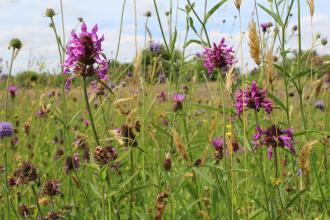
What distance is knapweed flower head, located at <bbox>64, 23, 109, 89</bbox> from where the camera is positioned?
1.36m

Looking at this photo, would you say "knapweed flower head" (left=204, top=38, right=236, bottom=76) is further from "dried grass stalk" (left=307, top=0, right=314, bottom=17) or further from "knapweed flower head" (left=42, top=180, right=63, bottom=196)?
"knapweed flower head" (left=42, top=180, right=63, bottom=196)

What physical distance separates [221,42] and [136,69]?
313 millimetres

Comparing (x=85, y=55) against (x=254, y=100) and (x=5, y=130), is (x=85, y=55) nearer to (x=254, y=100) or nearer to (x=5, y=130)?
(x=254, y=100)

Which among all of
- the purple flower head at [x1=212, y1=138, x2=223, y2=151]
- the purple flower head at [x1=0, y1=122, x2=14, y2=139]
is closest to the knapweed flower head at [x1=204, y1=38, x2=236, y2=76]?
the purple flower head at [x1=212, y1=138, x2=223, y2=151]

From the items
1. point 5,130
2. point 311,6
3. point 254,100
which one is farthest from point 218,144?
point 5,130

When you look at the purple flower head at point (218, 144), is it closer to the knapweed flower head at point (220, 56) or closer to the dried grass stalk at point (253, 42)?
the knapweed flower head at point (220, 56)

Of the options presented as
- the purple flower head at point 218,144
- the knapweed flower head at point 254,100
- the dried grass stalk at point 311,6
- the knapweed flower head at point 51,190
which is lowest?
the knapweed flower head at point 51,190

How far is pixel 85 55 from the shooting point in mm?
1364

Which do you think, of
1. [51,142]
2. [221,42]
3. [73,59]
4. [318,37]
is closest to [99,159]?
[73,59]

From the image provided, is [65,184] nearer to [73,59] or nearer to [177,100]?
[177,100]

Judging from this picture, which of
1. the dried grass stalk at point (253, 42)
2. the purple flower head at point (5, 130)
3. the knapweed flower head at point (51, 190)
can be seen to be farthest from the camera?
the purple flower head at point (5, 130)

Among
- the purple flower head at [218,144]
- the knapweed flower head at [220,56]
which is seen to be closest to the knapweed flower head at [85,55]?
the knapweed flower head at [220,56]

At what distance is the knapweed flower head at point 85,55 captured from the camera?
1364 mm

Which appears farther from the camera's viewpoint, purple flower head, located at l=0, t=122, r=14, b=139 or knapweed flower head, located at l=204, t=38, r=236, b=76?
purple flower head, located at l=0, t=122, r=14, b=139
